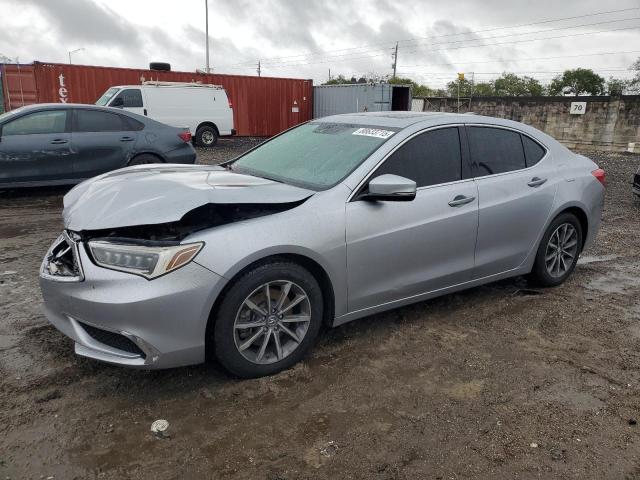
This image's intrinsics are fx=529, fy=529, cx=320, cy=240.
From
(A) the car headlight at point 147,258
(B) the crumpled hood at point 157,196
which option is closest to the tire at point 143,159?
(B) the crumpled hood at point 157,196

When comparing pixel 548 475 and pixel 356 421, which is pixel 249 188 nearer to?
pixel 356 421

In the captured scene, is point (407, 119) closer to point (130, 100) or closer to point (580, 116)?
point (130, 100)

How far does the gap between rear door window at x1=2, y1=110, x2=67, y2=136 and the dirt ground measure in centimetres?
405

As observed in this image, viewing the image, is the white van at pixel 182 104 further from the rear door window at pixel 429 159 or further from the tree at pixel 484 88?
the tree at pixel 484 88

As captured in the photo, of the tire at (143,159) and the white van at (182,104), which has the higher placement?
the white van at (182,104)

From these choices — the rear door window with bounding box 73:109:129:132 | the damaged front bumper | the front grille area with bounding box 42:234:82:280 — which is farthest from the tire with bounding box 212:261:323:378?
the rear door window with bounding box 73:109:129:132

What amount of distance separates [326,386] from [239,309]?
0.71 meters

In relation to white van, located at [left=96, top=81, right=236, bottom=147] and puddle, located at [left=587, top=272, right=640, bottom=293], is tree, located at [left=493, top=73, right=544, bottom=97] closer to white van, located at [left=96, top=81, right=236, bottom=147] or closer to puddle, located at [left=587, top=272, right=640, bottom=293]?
white van, located at [left=96, top=81, right=236, bottom=147]

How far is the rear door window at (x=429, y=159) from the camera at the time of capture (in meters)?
3.65

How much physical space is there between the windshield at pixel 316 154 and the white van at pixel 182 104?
13.2 meters

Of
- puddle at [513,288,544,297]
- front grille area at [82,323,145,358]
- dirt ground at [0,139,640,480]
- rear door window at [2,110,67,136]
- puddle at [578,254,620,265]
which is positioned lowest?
dirt ground at [0,139,640,480]

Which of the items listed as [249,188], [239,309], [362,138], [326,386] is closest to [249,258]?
[239,309]

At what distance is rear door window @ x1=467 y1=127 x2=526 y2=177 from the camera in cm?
412

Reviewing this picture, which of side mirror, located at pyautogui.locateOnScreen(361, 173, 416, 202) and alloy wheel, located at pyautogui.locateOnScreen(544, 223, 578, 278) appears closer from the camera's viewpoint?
side mirror, located at pyautogui.locateOnScreen(361, 173, 416, 202)
